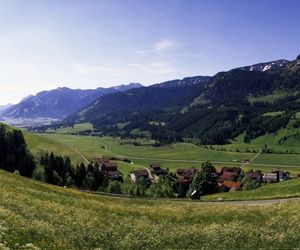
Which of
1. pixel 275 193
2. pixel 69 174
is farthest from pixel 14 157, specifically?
pixel 275 193

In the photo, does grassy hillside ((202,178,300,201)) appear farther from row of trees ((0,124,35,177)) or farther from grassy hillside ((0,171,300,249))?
row of trees ((0,124,35,177))

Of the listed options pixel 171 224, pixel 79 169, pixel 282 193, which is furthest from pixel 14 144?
pixel 171 224

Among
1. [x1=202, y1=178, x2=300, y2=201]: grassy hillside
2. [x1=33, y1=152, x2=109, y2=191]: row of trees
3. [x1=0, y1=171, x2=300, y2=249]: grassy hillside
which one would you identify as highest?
[x1=0, y1=171, x2=300, y2=249]: grassy hillside

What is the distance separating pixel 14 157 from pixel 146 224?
123 m

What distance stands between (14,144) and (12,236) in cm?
15137

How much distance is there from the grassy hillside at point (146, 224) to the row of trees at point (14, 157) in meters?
104

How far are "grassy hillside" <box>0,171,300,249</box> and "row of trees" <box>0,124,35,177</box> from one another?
104341mm

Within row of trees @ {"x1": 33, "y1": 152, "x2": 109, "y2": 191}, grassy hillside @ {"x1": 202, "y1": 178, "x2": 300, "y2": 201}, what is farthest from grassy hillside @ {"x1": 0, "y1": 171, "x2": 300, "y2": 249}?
row of trees @ {"x1": 33, "y1": 152, "x2": 109, "y2": 191}

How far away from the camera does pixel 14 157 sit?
6225 inches

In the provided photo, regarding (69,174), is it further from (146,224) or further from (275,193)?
(146,224)

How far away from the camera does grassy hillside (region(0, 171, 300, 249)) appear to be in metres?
36.6

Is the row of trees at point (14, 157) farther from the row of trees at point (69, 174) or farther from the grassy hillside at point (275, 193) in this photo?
the grassy hillside at point (275, 193)

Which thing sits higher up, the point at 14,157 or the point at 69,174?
the point at 14,157

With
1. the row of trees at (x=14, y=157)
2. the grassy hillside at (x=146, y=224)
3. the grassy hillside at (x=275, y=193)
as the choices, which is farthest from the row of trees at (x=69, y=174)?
the grassy hillside at (x=146, y=224)
